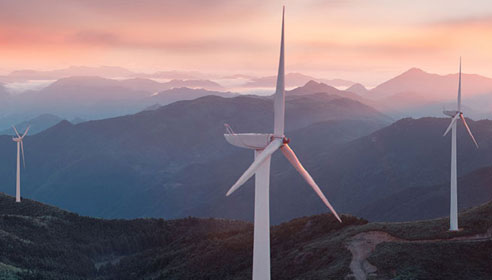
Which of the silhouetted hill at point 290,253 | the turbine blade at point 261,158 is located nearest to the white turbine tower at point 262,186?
the turbine blade at point 261,158

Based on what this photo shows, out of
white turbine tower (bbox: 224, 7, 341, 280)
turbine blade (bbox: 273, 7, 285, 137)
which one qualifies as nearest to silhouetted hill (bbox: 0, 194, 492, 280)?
white turbine tower (bbox: 224, 7, 341, 280)

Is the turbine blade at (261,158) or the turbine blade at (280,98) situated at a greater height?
the turbine blade at (280,98)

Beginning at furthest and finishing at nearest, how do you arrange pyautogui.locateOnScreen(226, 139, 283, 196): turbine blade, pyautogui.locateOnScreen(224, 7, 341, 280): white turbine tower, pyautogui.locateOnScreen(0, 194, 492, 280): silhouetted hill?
pyautogui.locateOnScreen(0, 194, 492, 280): silhouetted hill, pyautogui.locateOnScreen(224, 7, 341, 280): white turbine tower, pyautogui.locateOnScreen(226, 139, 283, 196): turbine blade

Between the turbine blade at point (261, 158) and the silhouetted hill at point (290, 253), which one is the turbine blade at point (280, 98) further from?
the silhouetted hill at point (290, 253)

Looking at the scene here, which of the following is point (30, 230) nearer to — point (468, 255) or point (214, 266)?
point (214, 266)

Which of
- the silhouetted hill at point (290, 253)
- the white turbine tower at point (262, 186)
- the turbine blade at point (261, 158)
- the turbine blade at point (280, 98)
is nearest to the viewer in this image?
the turbine blade at point (261, 158)

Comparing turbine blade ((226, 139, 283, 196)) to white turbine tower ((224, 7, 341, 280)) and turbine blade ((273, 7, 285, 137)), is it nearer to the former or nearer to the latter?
white turbine tower ((224, 7, 341, 280))

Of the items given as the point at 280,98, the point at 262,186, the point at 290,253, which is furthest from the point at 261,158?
the point at 290,253

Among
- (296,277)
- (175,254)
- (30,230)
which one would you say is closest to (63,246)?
(30,230)
